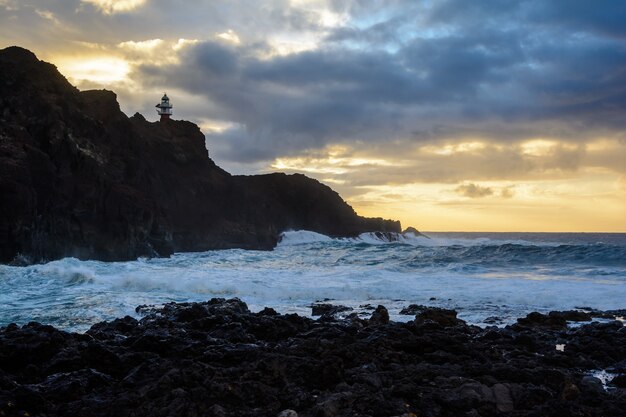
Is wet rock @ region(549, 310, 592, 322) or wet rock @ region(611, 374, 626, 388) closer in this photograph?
wet rock @ region(611, 374, 626, 388)

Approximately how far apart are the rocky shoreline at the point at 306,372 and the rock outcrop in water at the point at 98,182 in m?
25.7

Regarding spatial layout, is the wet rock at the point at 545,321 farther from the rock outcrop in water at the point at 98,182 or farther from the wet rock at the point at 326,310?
the rock outcrop in water at the point at 98,182

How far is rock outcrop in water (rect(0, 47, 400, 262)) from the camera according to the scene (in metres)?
34.5

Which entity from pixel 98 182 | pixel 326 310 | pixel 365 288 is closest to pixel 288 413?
pixel 326 310

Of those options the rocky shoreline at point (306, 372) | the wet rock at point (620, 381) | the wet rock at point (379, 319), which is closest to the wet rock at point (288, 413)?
the rocky shoreline at point (306, 372)

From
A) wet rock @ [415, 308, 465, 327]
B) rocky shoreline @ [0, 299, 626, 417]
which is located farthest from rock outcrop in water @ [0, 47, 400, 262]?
wet rock @ [415, 308, 465, 327]

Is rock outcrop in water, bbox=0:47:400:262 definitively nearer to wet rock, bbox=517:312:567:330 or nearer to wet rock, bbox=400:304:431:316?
wet rock, bbox=400:304:431:316

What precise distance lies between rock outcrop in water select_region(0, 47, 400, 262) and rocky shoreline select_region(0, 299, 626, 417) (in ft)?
84.4

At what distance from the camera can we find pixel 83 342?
31.8ft

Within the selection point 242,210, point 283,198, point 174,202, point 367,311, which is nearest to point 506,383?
point 367,311

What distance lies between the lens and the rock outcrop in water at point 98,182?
3450 cm

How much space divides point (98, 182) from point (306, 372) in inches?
1510

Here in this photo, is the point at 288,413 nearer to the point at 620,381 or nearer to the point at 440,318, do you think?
the point at 620,381

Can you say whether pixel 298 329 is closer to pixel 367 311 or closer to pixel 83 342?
pixel 83 342
